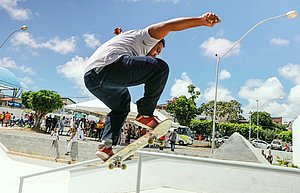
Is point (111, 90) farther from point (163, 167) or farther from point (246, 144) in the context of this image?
point (246, 144)

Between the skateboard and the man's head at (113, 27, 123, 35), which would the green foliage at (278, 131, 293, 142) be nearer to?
the skateboard

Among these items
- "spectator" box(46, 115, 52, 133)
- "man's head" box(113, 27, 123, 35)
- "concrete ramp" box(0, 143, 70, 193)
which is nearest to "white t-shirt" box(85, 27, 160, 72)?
"man's head" box(113, 27, 123, 35)

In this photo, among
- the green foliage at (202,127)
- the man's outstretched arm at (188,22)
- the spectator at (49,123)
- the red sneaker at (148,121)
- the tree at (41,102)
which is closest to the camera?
the man's outstretched arm at (188,22)

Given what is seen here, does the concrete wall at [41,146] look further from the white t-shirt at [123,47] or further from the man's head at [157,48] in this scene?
the white t-shirt at [123,47]

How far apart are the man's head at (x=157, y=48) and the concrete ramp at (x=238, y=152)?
6682 mm

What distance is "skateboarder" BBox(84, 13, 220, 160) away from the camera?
88.5 inches

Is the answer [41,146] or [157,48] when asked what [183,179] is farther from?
[41,146]

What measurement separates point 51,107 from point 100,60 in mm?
26236

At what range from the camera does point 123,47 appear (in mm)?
2420

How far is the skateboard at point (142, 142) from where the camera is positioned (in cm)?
260

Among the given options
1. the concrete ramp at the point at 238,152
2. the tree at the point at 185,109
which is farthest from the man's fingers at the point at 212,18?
the tree at the point at 185,109

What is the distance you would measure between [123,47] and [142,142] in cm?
102

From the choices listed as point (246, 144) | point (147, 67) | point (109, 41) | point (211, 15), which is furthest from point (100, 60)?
point (246, 144)

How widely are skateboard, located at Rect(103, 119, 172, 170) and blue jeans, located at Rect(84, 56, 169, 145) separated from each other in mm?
190
